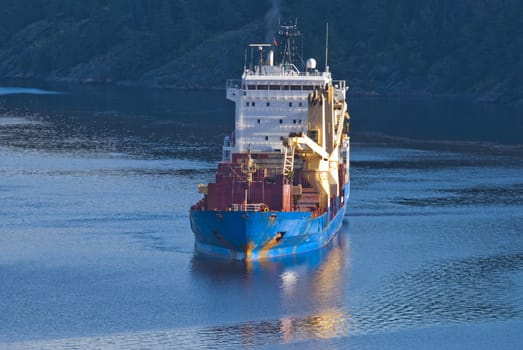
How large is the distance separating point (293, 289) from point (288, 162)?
12.9 metres

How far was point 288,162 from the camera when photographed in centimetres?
8881

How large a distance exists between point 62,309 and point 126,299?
3943 mm

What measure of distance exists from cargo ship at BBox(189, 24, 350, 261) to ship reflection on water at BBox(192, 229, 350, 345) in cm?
132

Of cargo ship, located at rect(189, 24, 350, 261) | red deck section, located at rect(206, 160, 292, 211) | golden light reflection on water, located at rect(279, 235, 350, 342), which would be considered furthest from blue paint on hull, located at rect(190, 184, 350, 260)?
golden light reflection on water, located at rect(279, 235, 350, 342)

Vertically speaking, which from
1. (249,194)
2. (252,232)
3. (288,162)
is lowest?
(252,232)

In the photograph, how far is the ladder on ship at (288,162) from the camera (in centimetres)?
8750

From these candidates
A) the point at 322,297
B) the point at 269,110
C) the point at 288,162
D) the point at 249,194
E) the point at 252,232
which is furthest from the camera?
the point at 269,110

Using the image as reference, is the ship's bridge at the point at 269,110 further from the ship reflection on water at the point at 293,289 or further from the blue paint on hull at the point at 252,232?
the blue paint on hull at the point at 252,232

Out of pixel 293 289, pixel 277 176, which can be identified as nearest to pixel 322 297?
pixel 293 289

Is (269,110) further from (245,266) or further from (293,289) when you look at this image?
(293,289)

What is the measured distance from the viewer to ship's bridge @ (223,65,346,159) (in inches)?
3696

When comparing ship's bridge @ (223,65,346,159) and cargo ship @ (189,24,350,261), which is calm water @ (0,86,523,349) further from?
ship's bridge @ (223,65,346,159)

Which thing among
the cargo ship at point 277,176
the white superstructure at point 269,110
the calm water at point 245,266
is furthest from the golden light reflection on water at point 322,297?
the white superstructure at point 269,110

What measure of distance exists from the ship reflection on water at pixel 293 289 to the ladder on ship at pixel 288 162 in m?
5.40
